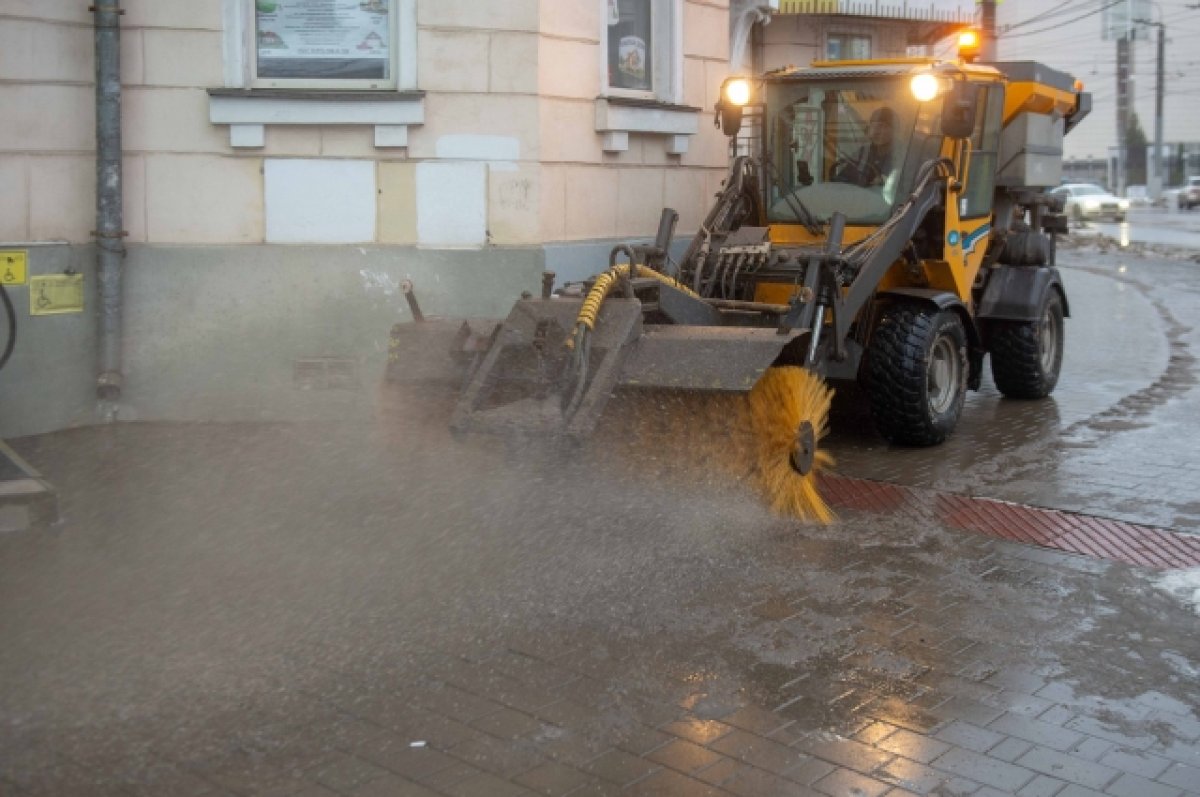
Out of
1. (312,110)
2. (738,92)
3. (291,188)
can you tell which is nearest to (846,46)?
(738,92)

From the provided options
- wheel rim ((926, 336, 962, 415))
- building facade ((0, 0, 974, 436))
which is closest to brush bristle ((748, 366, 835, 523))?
wheel rim ((926, 336, 962, 415))

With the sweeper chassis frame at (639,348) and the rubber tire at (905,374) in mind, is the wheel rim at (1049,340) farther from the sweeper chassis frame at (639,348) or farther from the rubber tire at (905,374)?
Result: the sweeper chassis frame at (639,348)

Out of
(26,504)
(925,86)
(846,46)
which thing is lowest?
(26,504)

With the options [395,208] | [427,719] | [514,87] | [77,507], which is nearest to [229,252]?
[395,208]

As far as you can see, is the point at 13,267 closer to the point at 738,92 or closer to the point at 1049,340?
the point at 738,92

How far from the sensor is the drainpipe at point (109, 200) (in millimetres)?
9312

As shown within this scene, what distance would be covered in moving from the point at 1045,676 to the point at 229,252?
21.4 feet

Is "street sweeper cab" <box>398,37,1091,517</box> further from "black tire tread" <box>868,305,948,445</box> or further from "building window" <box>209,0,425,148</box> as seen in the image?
"building window" <box>209,0,425,148</box>

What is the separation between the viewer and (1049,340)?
38.0 ft

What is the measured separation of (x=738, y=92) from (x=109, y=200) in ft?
14.2

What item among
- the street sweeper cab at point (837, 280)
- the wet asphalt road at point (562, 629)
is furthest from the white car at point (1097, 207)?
the wet asphalt road at point (562, 629)

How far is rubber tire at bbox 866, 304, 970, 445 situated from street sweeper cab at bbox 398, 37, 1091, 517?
0.01 m

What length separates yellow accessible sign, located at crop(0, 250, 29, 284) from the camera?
920cm

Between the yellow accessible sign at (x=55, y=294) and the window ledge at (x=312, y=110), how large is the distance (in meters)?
1.41
